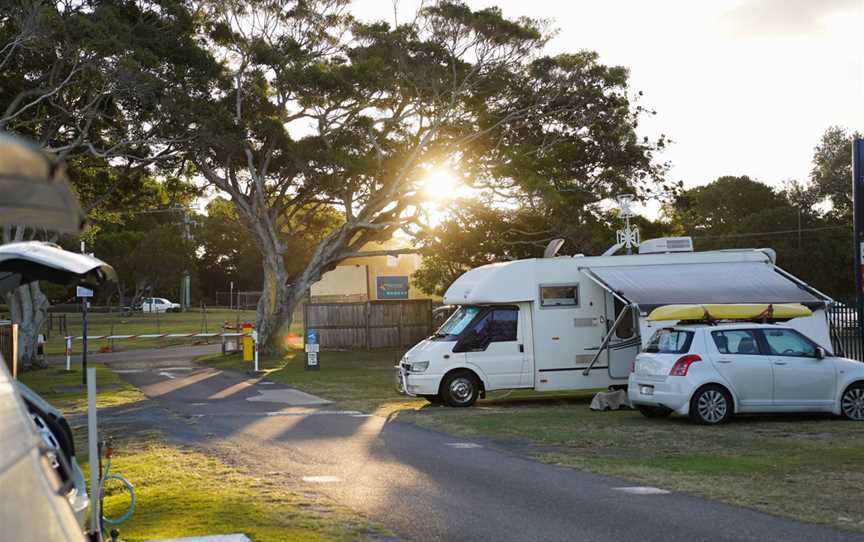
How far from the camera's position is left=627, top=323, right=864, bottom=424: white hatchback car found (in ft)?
54.3

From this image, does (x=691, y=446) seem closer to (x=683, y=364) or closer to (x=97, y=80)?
(x=683, y=364)

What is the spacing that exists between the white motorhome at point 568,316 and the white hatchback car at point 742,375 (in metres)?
2.93

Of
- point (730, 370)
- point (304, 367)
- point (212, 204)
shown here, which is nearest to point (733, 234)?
point (212, 204)

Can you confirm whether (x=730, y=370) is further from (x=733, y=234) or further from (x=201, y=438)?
(x=733, y=234)

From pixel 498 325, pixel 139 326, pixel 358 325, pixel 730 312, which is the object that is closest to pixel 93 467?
pixel 730 312

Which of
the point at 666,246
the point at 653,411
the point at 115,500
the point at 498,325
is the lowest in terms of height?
the point at 115,500

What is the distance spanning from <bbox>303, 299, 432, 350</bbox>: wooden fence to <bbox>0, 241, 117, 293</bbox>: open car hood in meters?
34.9

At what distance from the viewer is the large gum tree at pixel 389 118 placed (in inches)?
1363

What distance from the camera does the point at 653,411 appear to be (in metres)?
18.0

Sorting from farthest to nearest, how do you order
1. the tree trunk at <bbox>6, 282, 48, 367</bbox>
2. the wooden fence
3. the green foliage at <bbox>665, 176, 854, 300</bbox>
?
1. the green foliage at <bbox>665, 176, 854, 300</bbox>
2. the wooden fence
3. the tree trunk at <bbox>6, 282, 48, 367</bbox>

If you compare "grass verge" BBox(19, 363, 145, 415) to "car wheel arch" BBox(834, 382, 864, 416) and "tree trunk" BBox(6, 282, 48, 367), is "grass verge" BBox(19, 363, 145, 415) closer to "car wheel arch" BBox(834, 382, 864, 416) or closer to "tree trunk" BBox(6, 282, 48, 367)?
"tree trunk" BBox(6, 282, 48, 367)

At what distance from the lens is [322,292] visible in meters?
55.3

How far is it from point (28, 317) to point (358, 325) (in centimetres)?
1264

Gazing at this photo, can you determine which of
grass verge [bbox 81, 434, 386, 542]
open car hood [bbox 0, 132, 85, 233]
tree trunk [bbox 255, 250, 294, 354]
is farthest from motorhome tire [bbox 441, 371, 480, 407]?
tree trunk [bbox 255, 250, 294, 354]
